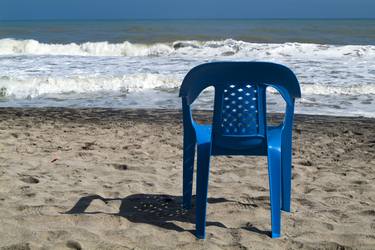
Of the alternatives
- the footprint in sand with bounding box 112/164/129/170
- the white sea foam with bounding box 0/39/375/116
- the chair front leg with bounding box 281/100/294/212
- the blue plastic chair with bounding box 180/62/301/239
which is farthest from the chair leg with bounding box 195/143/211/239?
the white sea foam with bounding box 0/39/375/116

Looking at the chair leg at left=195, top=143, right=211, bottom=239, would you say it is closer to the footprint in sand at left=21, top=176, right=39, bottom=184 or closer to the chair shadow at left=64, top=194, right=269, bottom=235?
the chair shadow at left=64, top=194, right=269, bottom=235

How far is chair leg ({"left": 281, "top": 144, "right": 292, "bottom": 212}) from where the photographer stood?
3.50m

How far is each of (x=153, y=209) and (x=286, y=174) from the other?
0.98 m

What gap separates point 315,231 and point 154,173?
5.62 ft

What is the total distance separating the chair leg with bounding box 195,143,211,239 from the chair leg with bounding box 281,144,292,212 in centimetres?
70

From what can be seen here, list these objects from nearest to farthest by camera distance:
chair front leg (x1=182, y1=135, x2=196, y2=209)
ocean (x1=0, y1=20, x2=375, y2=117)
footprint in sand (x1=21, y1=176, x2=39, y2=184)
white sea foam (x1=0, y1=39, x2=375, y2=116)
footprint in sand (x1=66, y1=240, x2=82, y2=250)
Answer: footprint in sand (x1=66, y1=240, x2=82, y2=250) < chair front leg (x1=182, y1=135, x2=196, y2=209) < footprint in sand (x1=21, y1=176, x2=39, y2=184) < ocean (x1=0, y1=20, x2=375, y2=117) < white sea foam (x1=0, y1=39, x2=375, y2=116)

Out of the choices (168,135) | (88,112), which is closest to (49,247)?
(168,135)

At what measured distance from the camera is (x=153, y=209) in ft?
11.9

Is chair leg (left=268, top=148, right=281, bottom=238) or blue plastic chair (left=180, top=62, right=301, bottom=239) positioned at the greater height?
blue plastic chair (left=180, top=62, right=301, bottom=239)

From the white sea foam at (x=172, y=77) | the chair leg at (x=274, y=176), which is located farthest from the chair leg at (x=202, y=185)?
the white sea foam at (x=172, y=77)

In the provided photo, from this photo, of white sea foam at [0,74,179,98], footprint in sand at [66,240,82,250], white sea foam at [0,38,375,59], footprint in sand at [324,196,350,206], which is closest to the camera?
footprint in sand at [66,240,82,250]

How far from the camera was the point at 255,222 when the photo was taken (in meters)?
3.38

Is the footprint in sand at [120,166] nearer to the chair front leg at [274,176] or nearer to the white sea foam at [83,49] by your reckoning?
the chair front leg at [274,176]

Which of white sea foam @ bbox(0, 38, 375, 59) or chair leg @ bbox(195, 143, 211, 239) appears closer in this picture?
chair leg @ bbox(195, 143, 211, 239)
